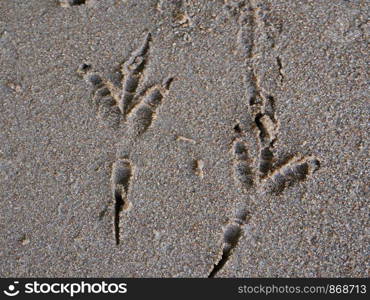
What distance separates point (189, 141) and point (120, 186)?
248 mm

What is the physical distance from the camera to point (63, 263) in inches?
65.9

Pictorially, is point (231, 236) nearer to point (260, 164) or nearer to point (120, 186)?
point (260, 164)

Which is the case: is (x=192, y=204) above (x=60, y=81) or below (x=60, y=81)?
below

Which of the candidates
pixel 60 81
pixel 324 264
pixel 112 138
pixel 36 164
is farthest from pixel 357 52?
pixel 36 164

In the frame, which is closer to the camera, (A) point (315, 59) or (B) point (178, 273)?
(B) point (178, 273)

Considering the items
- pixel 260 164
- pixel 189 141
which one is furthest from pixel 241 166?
pixel 189 141

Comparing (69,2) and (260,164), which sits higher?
(69,2)

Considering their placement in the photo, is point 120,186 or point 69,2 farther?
point 69,2

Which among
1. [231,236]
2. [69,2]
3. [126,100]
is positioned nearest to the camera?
[231,236]

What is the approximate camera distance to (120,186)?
67.5 inches

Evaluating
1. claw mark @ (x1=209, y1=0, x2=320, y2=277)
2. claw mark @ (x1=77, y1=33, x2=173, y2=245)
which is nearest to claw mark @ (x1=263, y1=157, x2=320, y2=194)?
claw mark @ (x1=209, y1=0, x2=320, y2=277)

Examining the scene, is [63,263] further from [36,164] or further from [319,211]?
[319,211]

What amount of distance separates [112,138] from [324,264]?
2.39 feet

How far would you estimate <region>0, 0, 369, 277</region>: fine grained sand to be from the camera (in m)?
1.65
